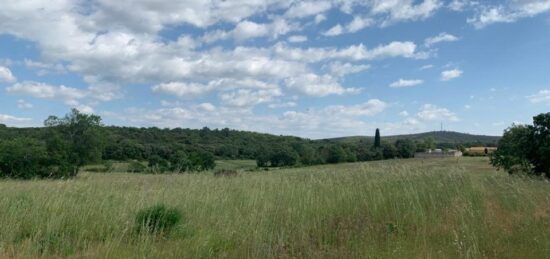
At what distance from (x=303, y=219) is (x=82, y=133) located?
269ft

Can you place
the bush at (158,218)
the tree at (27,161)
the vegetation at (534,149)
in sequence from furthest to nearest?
the tree at (27,161) < the vegetation at (534,149) < the bush at (158,218)

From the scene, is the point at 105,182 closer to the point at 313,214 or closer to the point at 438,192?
the point at 313,214

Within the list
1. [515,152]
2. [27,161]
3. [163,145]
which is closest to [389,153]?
[163,145]

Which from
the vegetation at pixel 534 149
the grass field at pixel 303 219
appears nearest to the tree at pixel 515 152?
the vegetation at pixel 534 149

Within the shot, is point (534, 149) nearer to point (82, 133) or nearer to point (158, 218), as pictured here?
point (158, 218)

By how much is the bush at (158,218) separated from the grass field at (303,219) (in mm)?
177

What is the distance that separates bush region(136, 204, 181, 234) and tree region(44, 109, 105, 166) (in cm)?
7110

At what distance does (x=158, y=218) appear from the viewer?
6.25 meters

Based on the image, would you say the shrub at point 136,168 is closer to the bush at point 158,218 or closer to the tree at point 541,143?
the bush at point 158,218

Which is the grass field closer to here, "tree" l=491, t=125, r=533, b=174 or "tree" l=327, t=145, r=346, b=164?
"tree" l=491, t=125, r=533, b=174

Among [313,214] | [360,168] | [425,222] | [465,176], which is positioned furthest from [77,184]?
[465,176]

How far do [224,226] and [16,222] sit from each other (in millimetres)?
2937

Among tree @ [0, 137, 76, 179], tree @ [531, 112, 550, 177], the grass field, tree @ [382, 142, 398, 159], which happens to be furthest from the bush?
tree @ [382, 142, 398, 159]

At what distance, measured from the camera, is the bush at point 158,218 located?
20.0 feet
